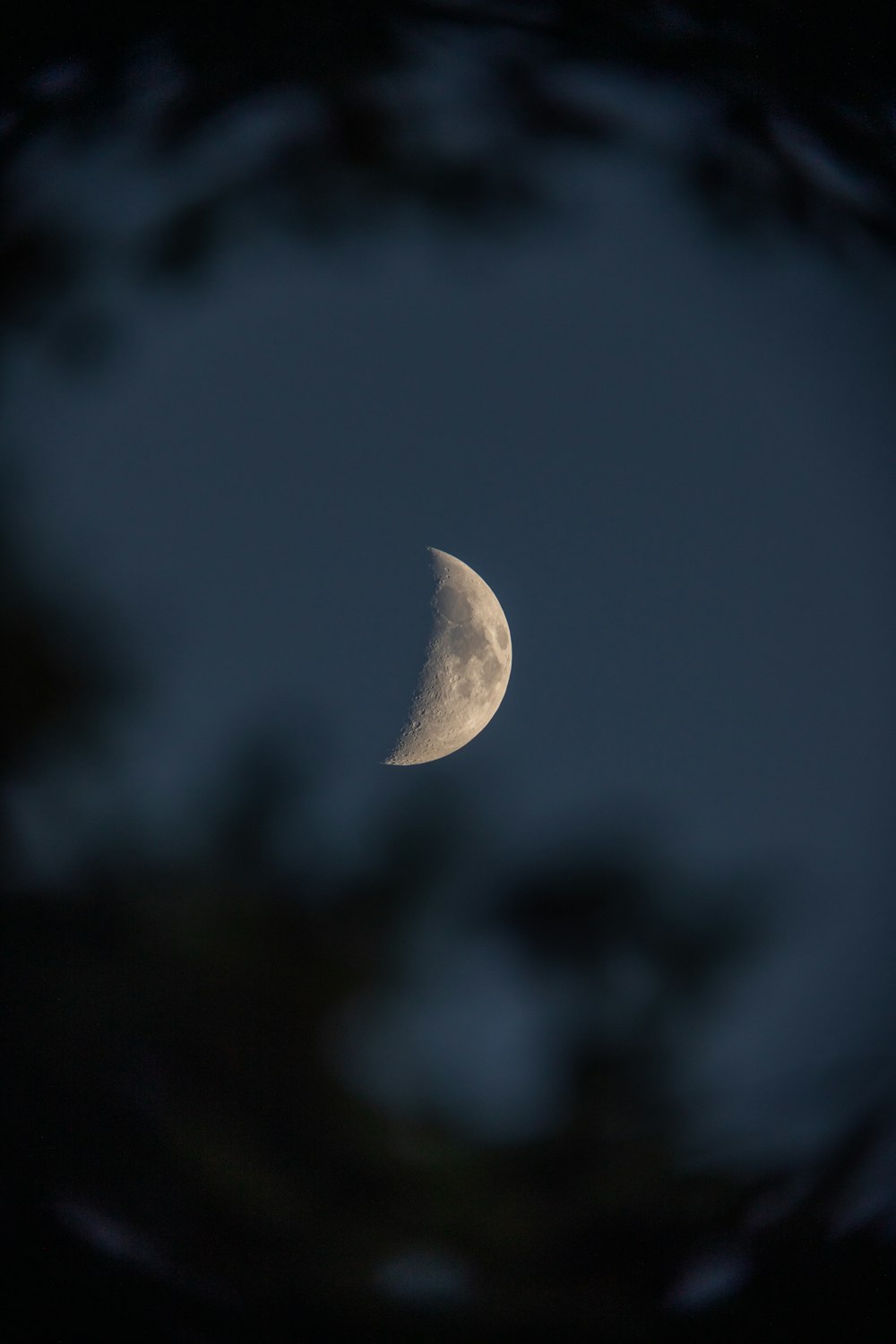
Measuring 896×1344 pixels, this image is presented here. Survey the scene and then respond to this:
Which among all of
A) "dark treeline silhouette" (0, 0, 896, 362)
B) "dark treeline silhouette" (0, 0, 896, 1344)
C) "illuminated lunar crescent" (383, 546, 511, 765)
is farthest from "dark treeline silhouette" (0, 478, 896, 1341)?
"illuminated lunar crescent" (383, 546, 511, 765)

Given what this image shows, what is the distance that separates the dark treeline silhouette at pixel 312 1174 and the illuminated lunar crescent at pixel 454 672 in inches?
66.8

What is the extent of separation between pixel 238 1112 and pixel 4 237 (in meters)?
1.96

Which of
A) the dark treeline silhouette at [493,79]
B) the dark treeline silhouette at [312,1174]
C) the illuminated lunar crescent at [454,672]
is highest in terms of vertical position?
Answer: the illuminated lunar crescent at [454,672]

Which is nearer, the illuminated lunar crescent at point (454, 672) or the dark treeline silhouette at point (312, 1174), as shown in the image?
the dark treeline silhouette at point (312, 1174)

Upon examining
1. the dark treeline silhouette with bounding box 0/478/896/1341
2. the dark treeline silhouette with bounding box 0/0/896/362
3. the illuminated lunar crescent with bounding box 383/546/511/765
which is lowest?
the dark treeline silhouette with bounding box 0/478/896/1341

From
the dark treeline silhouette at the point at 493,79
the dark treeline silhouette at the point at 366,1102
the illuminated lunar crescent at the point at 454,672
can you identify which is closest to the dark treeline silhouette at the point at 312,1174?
the dark treeline silhouette at the point at 366,1102

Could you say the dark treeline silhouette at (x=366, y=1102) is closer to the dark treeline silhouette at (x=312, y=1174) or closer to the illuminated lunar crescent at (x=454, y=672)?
the dark treeline silhouette at (x=312, y=1174)

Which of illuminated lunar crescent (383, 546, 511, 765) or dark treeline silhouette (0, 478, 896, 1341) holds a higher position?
illuminated lunar crescent (383, 546, 511, 765)

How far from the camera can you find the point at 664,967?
2.50 meters

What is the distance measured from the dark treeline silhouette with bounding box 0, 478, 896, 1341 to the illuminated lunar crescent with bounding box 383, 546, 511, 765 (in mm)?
1697

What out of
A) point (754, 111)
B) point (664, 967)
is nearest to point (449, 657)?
point (664, 967)

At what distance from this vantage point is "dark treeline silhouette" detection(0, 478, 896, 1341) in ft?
5.99

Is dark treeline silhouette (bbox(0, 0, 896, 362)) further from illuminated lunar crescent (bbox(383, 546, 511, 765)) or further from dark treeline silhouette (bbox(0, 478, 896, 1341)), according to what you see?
illuminated lunar crescent (bbox(383, 546, 511, 765))

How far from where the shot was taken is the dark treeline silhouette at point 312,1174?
71.9 inches
